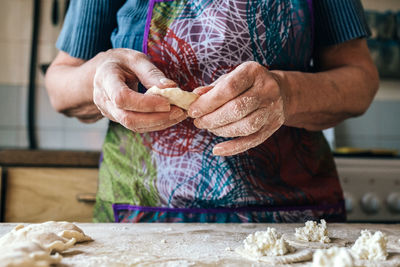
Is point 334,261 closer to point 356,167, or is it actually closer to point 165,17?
point 165,17

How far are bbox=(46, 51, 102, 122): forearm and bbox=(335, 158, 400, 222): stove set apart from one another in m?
1.12

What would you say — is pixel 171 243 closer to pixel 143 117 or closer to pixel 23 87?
pixel 143 117

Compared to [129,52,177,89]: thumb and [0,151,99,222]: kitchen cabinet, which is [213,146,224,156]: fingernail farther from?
[0,151,99,222]: kitchen cabinet

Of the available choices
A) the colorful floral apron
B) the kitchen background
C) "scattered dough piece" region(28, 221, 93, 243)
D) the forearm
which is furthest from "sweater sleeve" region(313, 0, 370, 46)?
the kitchen background

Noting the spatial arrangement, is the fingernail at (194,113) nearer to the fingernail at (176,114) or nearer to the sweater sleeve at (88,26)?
the fingernail at (176,114)

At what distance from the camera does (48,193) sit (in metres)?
1.51

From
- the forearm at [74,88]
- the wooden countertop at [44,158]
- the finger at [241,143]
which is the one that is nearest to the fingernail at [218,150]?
the finger at [241,143]

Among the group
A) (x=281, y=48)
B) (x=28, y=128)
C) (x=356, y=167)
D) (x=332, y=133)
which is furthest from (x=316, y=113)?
(x=28, y=128)

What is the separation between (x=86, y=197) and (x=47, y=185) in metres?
0.15

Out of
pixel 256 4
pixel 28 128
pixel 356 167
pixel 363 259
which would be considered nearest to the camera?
pixel 363 259

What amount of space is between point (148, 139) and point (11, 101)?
1.47 m

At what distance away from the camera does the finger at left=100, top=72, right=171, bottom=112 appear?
2.22ft

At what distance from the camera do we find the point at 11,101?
212 centimetres

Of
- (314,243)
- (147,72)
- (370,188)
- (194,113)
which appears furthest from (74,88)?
(370,188)
